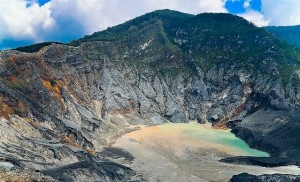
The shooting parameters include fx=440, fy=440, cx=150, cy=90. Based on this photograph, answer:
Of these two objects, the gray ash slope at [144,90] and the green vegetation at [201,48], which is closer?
the gray ash slope at [144,90]

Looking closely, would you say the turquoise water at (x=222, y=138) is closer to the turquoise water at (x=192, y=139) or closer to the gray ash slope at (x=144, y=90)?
the turquoise water at (x=192, y=139)

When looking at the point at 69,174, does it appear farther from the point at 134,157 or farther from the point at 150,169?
the point at 134,157

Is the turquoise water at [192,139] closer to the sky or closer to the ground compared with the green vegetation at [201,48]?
closer to the ground

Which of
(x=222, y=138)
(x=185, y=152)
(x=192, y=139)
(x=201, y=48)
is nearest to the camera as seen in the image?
(x=185, y=152)

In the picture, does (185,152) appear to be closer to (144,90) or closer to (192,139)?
(192,139)

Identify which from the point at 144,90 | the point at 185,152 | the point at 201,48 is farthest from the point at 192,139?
the point at 201,48

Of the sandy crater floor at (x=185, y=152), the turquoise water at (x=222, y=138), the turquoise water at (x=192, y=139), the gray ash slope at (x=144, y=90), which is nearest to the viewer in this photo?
the sandy crater floor at (x=185, y=152)

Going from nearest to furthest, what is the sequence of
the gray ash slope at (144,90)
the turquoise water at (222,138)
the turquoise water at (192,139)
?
the gray ash slope at (144,90) → the turquoise water at (222,138) → the turquoise water at (192,139)

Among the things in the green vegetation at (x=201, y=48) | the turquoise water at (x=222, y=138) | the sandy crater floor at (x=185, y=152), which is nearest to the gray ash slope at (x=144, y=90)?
the green vegetation at (x=201, y=48)

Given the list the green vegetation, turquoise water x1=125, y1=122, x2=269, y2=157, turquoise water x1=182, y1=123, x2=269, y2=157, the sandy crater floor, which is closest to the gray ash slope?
the green vegetation

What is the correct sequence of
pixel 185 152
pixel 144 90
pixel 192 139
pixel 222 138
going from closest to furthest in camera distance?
pixel 185 152 → pixel 192 139 → pixel 222 138 → pixel 144 90
